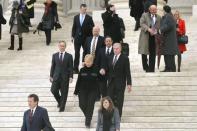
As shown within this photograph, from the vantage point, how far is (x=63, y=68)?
16.1m

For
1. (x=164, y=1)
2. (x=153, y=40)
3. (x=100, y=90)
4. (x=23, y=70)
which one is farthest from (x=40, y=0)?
(x=100, y=90)

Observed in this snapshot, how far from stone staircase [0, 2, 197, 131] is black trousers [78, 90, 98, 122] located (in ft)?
1.01

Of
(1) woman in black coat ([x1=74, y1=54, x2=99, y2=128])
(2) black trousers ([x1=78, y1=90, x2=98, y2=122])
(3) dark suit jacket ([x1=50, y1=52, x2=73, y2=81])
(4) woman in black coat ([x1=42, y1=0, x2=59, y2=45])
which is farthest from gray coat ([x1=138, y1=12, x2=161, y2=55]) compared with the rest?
(4) woman in black coat ([x1=42, y1=0, x2=59, y2=45])

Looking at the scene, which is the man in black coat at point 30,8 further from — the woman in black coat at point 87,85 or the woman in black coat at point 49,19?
the woman in black coat at point 87,85

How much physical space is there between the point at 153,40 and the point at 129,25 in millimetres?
6688

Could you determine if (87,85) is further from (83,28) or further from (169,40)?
(169,40)

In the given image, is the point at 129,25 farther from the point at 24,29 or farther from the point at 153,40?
the point at 153,40

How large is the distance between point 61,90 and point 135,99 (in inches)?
68.1

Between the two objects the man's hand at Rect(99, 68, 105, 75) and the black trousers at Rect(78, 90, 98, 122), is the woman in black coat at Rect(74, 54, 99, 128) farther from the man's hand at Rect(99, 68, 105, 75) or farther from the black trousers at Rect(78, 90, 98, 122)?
the man's hand at Rect(99, 68, 105, 75)

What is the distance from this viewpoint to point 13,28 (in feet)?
74.0

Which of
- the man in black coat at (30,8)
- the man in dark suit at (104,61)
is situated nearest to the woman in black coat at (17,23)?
the man in black coat at (30,8)

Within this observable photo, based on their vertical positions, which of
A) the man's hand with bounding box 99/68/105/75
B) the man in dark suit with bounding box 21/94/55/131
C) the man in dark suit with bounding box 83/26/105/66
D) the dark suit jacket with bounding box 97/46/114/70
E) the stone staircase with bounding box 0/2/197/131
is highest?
the man in dark suit with bounding box 83/26/105/66

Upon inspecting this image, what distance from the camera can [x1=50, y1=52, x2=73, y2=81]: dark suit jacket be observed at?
16078 mm

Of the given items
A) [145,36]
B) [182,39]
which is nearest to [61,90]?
[145,36]
